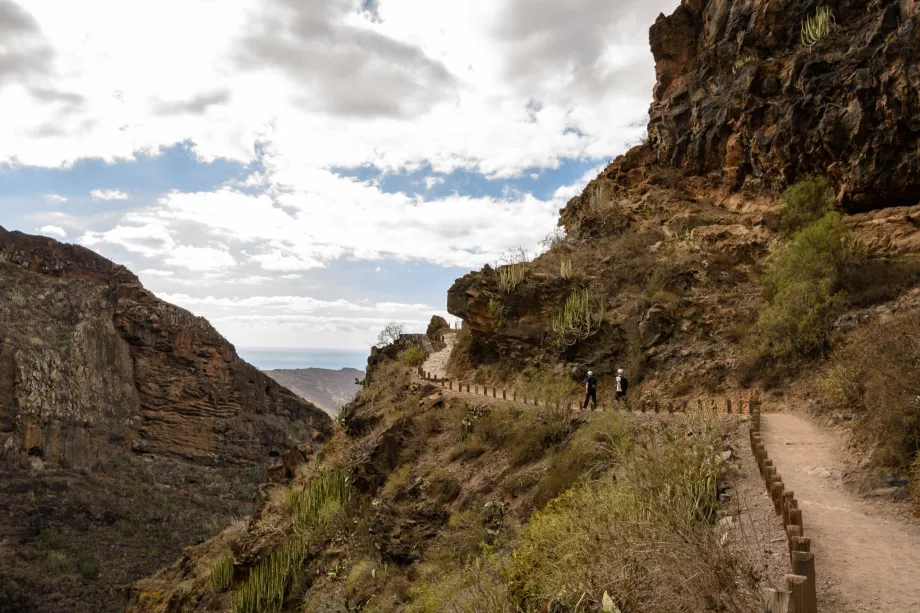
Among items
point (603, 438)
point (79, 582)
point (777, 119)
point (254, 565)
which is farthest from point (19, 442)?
point (777, 119)

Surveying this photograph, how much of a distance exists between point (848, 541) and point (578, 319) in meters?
16.2

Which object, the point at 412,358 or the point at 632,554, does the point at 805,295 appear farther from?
the point at 412,358

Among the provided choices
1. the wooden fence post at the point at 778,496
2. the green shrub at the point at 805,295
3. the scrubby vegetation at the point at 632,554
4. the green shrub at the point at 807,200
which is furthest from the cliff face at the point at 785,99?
the wooden fence post at the point at 778,496

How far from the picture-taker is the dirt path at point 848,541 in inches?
229

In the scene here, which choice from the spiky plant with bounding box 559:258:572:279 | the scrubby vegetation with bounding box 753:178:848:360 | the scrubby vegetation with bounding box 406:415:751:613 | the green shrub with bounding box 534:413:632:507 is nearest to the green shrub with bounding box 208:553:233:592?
the green shrub with bounding box 534:413:632:507

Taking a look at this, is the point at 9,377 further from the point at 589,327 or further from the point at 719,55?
the point at 719,55

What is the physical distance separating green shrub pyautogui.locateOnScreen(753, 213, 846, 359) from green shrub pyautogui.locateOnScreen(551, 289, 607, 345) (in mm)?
6057

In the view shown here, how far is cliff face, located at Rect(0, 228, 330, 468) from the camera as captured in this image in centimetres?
6650

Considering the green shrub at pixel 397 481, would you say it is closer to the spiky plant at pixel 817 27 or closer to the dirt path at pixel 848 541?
the dirt path at pixel 848 541

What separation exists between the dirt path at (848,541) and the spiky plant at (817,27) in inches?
868

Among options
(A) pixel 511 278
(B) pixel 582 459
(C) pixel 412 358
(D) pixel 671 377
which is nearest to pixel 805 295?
(D) pixel 671 377

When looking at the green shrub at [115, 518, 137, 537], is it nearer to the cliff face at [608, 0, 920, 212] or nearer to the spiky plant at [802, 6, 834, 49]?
the cliff face at [608, 0, 920, 212]

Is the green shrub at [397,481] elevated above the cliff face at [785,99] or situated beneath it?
situated beneath

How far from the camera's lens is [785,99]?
2570 centimetres
